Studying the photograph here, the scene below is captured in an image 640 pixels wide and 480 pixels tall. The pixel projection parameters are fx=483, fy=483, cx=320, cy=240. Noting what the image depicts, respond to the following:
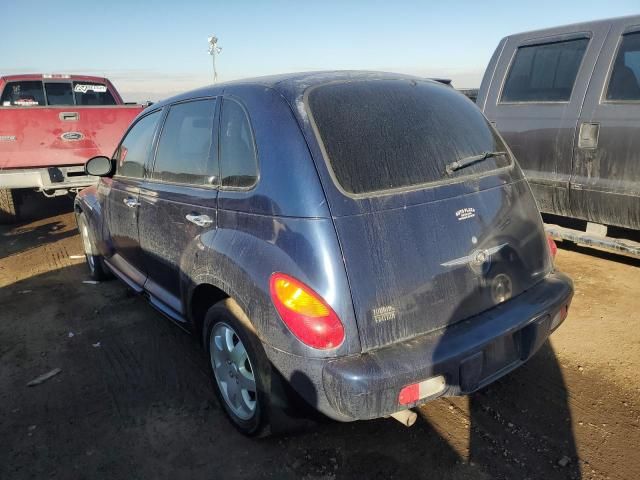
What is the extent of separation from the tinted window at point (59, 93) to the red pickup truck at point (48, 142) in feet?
1.52

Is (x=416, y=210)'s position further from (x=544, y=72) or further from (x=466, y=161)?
(x=544, y=72)

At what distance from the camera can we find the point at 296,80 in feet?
8.09

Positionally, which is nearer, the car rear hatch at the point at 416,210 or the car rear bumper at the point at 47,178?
the car rear hatch at the point at 416,210

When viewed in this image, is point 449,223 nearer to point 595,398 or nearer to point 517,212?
point 517,212

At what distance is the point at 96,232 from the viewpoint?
178 inches

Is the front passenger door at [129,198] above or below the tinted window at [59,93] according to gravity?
below

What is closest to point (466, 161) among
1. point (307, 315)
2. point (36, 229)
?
point (307, 315)

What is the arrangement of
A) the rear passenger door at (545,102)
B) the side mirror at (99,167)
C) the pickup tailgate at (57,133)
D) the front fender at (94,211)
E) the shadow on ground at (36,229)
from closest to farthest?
the side mirror at (99,167)
the rear passenger door at (545,102)
the front fender at (94,211)
the pickup tailgate at (57,133)
the shadow on ground at (36,229)

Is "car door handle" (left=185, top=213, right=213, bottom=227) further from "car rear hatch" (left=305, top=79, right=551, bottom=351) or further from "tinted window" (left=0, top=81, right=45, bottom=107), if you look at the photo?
"tinted window" (left=0, top=81, right=45, bottom=107)

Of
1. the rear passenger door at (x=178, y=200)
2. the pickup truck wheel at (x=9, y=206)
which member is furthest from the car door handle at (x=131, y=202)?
the pickup truck wheel at (x=9, y=206)

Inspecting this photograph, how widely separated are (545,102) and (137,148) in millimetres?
3559

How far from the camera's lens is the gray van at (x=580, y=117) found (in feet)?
12.6

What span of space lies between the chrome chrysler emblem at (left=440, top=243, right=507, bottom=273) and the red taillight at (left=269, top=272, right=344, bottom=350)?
0.61 metres

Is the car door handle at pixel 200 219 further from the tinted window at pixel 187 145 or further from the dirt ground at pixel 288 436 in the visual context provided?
the dirt ground at pixel 288 436
